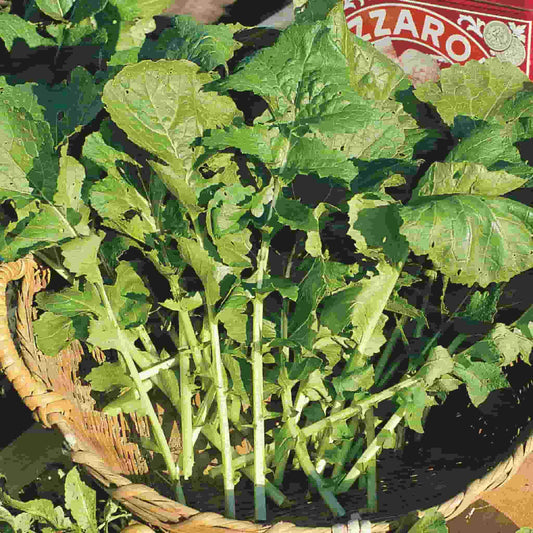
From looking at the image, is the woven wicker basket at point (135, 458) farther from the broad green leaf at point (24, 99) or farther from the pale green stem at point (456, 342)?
the broad green leaf at point (24, 99)

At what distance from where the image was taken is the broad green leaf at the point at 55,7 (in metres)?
1.57

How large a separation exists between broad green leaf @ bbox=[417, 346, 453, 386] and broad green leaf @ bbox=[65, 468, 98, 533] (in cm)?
66

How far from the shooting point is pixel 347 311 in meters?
1.27

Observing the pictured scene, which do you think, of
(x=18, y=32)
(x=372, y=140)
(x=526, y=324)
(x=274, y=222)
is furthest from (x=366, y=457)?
(x=18, y=32)

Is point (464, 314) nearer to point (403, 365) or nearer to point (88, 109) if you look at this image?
point (403, 365)

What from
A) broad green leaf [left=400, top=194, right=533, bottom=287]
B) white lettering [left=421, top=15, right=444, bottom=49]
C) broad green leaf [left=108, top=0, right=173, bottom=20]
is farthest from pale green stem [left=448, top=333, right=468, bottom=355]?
broad green leaf [left=108, top=0, right=173, bottom=20]

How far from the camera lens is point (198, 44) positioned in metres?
1.39

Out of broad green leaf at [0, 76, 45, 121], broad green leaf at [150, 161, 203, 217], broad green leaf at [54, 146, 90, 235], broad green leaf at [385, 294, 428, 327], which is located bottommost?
broad green leaf at [385, 294, 428, 327]

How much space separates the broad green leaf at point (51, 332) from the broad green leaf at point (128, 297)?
96mm

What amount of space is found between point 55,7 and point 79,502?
3.30 ft

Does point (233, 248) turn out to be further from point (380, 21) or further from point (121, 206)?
point (380, 21)

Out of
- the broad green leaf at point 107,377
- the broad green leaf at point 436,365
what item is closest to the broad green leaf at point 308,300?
the broad green leaf at point 436,365

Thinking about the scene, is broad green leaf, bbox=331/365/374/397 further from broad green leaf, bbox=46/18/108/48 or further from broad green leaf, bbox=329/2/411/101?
broad green leaf, bbox=46/18/108/48

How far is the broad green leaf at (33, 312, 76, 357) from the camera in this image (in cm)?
135
